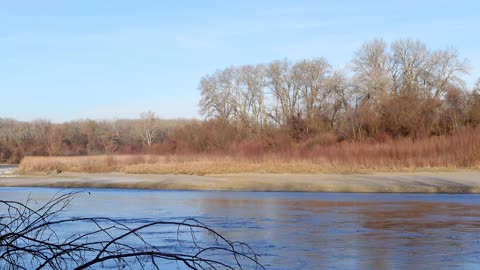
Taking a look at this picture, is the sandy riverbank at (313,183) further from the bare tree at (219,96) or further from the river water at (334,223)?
the bare tree at (219,96)

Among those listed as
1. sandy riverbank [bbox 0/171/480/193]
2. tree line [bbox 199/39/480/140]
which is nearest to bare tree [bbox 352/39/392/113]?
tree line [bbox 199/39/480/140]

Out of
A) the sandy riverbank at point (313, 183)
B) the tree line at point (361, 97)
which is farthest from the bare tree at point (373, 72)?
the sandy riverbank at point (313, 183)

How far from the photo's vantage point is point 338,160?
1432 inches

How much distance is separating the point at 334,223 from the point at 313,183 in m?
13.8

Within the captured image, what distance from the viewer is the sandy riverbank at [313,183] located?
1054 inches

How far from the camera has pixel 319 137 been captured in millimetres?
49312

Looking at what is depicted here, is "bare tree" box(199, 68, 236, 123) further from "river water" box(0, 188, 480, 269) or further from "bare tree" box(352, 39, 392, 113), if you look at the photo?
"river water" box(0, 188, 480, 269)

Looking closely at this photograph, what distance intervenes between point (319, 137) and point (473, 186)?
77.3ft

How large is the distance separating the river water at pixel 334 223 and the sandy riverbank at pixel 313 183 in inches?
88.7

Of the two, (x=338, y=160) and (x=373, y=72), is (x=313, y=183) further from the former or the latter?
(x=373, y=72)

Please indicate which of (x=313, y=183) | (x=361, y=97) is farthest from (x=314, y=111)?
(x=313, y=183)

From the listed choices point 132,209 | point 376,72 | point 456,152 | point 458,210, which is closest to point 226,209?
point 132,209

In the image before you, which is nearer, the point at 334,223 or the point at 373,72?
the point at 334,223

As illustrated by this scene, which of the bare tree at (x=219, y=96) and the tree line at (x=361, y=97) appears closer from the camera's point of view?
the tree line at (x=361, y=97)
